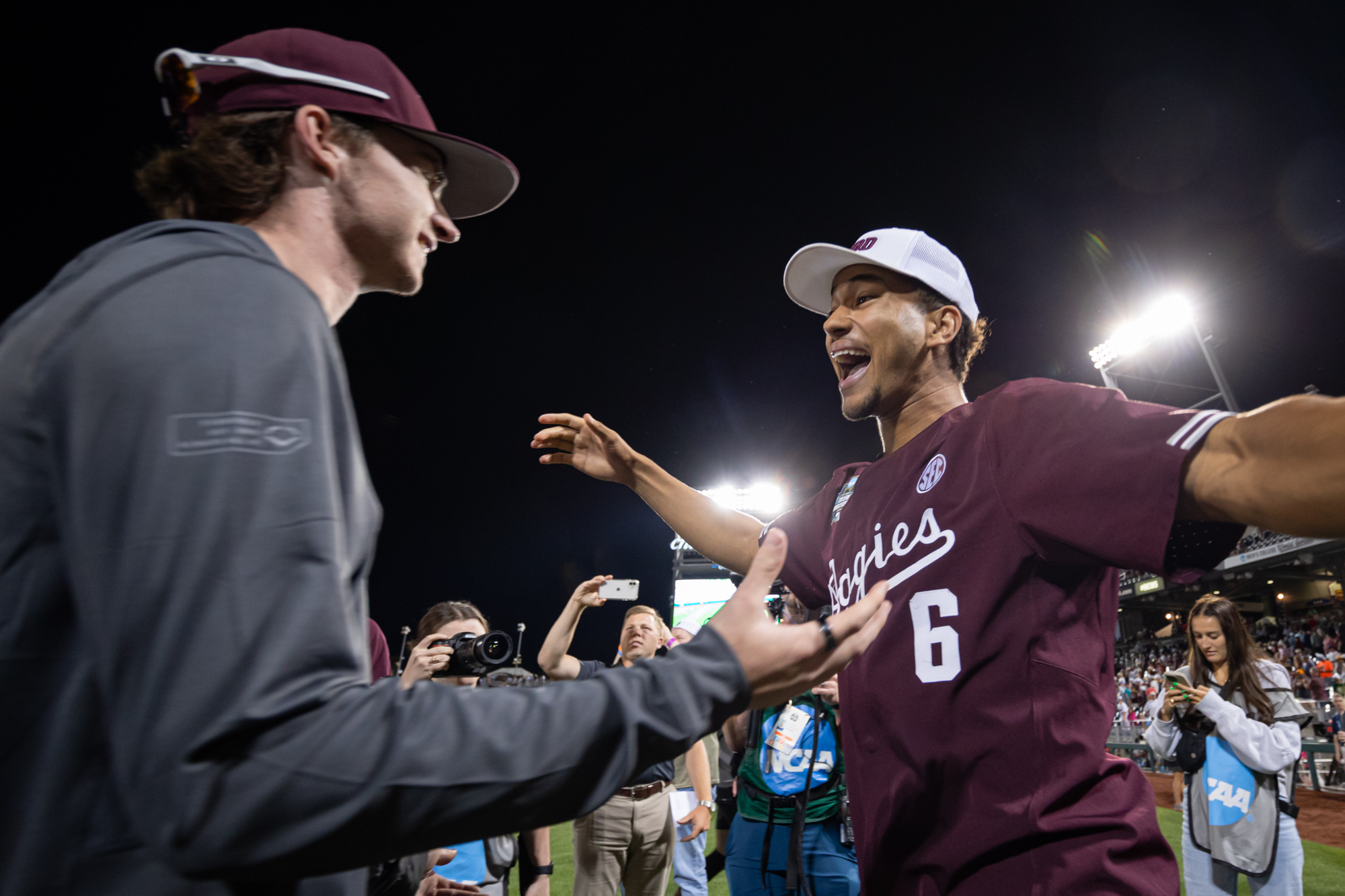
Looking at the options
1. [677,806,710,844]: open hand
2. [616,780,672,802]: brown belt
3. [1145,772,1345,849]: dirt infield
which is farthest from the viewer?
[1145,772,1345,849]: dirt infield

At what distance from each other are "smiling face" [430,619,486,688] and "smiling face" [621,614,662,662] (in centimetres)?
180

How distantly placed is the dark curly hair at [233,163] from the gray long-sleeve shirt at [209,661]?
42cm

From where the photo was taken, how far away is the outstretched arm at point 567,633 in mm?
6023

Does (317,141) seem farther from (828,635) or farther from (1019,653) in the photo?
(1019,653)

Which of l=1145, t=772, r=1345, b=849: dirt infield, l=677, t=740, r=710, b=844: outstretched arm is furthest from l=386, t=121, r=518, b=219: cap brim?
l=1145, t=772, r=1345, b=849: dirt infield

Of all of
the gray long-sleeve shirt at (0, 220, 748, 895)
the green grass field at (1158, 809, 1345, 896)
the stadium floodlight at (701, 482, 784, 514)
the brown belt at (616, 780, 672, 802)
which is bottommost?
the green grass field at (1158, 809, 1345, 896)

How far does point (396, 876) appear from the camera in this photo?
5.68 ft

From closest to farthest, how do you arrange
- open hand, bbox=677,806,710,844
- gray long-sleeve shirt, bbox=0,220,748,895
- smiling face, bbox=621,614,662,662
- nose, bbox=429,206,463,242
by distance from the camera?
gray long-sleeve shirt, bbox=0,220,748,895
nose, bbox=429,206,463,242
open hand, bbox=677,806,710,844
smiling face, bbox=621,614,662,662

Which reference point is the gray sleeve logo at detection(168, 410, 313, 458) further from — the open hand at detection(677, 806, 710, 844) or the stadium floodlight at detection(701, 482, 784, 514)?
the stadium floodlight at detection(701, 482, 784, 514)

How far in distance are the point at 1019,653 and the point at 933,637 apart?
0.20 meters

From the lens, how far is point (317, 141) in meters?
1.23

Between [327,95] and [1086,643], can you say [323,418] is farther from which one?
[1086,643]

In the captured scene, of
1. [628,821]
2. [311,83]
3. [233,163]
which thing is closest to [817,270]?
[311,83]

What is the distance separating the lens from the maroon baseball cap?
4.03 feet
